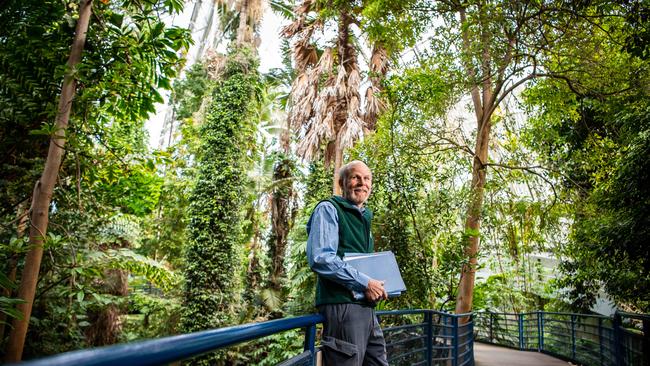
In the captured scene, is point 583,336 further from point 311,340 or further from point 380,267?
point 311,340

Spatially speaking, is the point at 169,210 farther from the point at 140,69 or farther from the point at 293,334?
the point at 140,69

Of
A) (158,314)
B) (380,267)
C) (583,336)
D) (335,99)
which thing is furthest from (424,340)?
(158,314)

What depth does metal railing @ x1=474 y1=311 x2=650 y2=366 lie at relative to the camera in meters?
6.08

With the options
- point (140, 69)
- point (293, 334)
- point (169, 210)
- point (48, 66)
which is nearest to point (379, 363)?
point (140, 69)

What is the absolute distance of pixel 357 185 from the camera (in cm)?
260

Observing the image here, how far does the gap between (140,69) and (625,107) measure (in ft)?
26.1

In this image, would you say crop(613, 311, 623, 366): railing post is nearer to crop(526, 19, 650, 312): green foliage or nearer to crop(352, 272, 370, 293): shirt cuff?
crop(526, 19, 650, 312): green foliage

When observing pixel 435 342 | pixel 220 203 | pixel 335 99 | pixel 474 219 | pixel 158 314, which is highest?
pixel 335 99

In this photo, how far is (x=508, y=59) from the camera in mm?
7285

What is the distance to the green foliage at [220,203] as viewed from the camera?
45.2ft

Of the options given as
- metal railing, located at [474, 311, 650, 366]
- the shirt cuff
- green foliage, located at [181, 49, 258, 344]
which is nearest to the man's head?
the shirt cuff

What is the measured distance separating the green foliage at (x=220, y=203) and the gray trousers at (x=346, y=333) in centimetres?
1199

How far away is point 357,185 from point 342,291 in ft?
2.06

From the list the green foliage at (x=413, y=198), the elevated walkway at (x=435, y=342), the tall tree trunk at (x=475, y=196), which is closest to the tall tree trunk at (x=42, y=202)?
the elevated walkway at (x=435, y=342)
